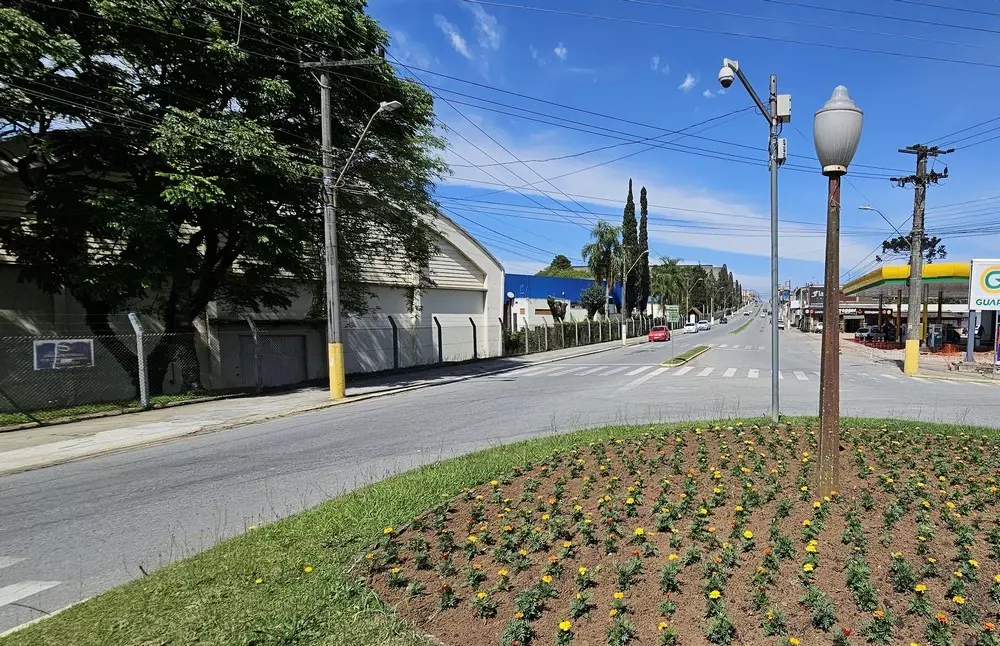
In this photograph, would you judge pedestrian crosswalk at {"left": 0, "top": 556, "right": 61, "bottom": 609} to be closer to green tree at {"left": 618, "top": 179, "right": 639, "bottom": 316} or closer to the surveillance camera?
the surveillance camera

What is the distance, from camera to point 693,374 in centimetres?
2092

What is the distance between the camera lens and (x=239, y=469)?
25.6 ft

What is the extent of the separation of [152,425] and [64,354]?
3.52 m

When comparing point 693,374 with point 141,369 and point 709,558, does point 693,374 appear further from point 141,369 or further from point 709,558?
point 709,558

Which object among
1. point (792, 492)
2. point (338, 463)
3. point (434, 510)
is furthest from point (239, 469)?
point (792, 492)

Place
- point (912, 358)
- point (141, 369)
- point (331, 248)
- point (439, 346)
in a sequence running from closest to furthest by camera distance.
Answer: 1. point (141, 369)
2. point (331, 248)
3. point (912, 358)
4. point (439, 346)

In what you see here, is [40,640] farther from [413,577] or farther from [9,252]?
[9,252]

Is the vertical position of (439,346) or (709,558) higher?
(439,346)

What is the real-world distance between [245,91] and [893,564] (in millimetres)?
17301

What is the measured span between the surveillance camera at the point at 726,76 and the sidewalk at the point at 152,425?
11847 millimetres

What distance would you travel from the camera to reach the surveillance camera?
940 centimetres

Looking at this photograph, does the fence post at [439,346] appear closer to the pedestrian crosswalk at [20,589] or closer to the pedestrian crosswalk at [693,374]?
the pedestrian crosswalk at [693,374]

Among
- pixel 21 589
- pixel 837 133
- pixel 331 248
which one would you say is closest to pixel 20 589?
pixel 21 589

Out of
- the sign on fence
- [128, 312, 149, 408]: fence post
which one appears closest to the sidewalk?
[128, 312, 149, 408]: fence post
